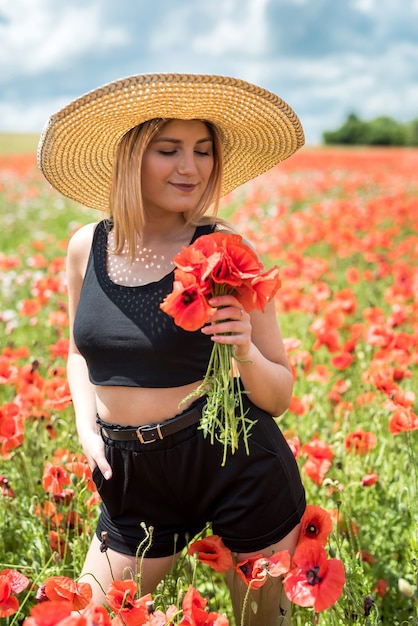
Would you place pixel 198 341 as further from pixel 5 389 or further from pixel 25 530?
pixel 5 389

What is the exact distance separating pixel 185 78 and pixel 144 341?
2.23 ft

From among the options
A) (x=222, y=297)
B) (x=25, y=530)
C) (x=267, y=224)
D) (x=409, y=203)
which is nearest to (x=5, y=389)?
(x=25, y=530)

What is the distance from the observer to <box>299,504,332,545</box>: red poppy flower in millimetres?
1891

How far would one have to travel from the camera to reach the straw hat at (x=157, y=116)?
6.25 ft

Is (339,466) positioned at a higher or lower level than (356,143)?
lower

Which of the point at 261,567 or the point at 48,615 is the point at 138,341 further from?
the point at 48,615

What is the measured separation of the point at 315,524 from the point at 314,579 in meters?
0.31

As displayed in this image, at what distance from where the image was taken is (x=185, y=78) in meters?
1.86

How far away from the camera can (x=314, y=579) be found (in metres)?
1.62

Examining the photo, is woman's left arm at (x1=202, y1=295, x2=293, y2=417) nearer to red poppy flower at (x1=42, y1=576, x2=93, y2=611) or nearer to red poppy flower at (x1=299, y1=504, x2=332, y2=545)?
red poppy flower at (x1=299, y1=504, x2=332, y2=545)

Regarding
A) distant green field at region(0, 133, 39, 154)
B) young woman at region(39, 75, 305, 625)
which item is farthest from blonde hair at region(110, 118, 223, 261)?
distant green field at region(0, 133, 39, 154)

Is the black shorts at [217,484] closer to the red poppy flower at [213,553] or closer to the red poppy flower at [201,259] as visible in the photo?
the red poppy flower at [213,553]

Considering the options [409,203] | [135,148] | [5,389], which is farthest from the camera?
[409,203]

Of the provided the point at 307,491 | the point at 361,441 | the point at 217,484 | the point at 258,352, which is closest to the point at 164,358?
the point at 258,352
